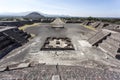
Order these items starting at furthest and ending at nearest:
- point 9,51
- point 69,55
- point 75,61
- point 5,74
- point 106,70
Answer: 1. point 9,51
2. point 69,55
3. point 75,61
4. point 106,70
5. point 5,74

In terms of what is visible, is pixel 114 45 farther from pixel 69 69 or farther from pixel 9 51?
pixel 9 51

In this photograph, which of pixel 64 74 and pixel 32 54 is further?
pixel 32 54

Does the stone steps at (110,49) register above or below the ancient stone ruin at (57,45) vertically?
above

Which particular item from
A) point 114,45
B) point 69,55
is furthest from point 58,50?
point 114,45

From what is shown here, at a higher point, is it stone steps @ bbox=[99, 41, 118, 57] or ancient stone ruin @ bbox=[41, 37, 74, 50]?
stone steps @ bbox=[99, 41, 118, 57]

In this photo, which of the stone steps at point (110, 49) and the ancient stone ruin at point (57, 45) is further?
the ancient stone ruin at point (57, 45)

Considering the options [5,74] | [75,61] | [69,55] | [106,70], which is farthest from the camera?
[69,55]

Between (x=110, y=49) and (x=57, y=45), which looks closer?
(x=110, y=49)

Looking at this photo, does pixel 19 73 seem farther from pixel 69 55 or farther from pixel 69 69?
pixel 69 55

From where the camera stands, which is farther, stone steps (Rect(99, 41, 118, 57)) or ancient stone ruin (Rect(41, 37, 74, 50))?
ancient stone ruin (Rect(41, 37, 74, 50))

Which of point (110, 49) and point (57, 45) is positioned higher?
point (110, 49)

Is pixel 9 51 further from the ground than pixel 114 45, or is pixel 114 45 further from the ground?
pixel 114 45
